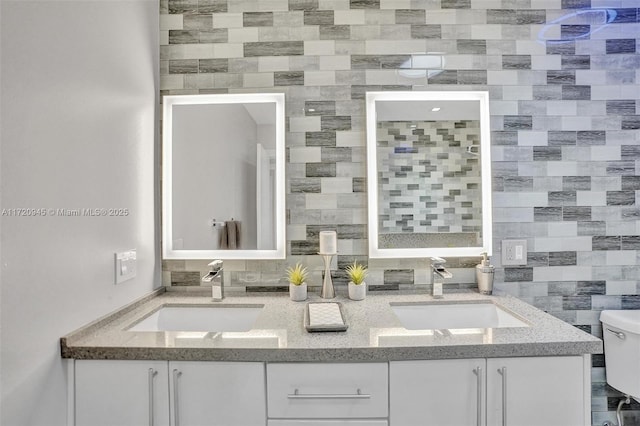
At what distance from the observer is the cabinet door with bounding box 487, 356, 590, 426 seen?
1111mm

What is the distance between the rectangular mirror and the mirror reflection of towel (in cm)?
65

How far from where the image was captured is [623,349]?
5.20 ft

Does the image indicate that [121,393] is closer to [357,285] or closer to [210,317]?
[210,317]

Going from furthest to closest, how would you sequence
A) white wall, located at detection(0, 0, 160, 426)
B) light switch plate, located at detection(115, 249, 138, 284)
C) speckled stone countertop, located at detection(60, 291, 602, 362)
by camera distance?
light switch plate, located at detection(115, 249, 138, 284) → speckled stone countertop, located at detection(60, 291, 602, 362) → white wall, located at detection(0, 0, 160, 426)

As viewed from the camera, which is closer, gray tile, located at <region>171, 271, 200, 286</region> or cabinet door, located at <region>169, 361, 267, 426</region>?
cabinet door, located at <region>169, 361, 267, 426</region>

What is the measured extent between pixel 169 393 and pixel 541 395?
1.18 m

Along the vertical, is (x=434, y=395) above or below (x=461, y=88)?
below

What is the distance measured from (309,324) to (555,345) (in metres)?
0.78

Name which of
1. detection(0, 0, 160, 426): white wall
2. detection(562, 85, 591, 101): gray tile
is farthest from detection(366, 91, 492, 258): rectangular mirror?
detection(0, 0, 160, 426): white wall

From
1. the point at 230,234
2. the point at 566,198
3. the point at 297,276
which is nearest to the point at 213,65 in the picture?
the point at 230,234

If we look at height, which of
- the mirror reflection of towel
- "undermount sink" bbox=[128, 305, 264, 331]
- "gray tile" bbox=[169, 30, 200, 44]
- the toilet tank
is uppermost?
"gray tile" bbox=[169, 30, 200, 44]

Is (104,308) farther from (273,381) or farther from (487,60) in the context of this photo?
(487,60)

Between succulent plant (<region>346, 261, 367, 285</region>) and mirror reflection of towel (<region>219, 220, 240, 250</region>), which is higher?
mirror reflection of towel (<region>219, 220, 240, 250</region>)

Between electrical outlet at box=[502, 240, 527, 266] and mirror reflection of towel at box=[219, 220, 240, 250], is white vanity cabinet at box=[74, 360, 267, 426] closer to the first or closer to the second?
mirror reflection of towel at box=[219, 220, 240, 250]
